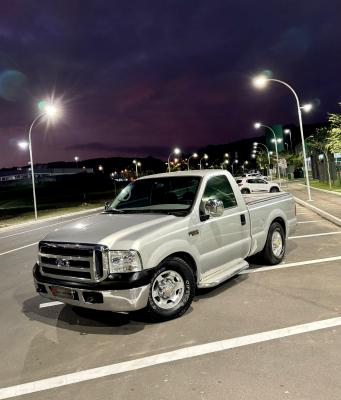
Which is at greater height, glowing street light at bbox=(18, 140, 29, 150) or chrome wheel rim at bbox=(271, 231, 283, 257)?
glowing street light at bbox=(18, 140, 29, 150)

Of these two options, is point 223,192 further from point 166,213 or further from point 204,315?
point 204,315

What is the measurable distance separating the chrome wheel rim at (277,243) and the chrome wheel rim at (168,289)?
3026 millimetres

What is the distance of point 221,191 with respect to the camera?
22.4ft

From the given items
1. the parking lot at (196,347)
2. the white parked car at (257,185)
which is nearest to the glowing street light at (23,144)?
the white parked car at (257,185)

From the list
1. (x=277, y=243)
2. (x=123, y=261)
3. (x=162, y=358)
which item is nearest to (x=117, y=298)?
(x=123, y=261)

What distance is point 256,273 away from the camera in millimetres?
7539

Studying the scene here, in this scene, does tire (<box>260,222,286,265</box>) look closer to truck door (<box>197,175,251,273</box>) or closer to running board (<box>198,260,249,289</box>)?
truck door (<box>197,175,251,273</box>)

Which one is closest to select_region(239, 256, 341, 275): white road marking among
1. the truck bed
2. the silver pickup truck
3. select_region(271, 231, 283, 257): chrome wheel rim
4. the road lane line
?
select_region(271, 231, 283, 257): chrome wheel rim

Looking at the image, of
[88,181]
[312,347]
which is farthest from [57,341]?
[88,181]

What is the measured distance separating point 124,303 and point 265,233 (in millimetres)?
3623


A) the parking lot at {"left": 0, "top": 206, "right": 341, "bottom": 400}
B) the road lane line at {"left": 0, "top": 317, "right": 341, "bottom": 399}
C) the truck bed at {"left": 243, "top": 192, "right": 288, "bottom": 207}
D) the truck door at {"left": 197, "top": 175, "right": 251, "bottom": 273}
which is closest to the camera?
the parking lot at {"left": 0, "top": 206, "right": 341, "bottom": 400}

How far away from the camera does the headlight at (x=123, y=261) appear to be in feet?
16.4

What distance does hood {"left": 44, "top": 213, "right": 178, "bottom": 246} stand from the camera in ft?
17.1

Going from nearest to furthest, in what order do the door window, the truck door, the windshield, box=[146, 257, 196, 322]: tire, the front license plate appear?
the front license plate, box=[146, 257, 196, 322]: tire, the truck door, the windshield, the door window
